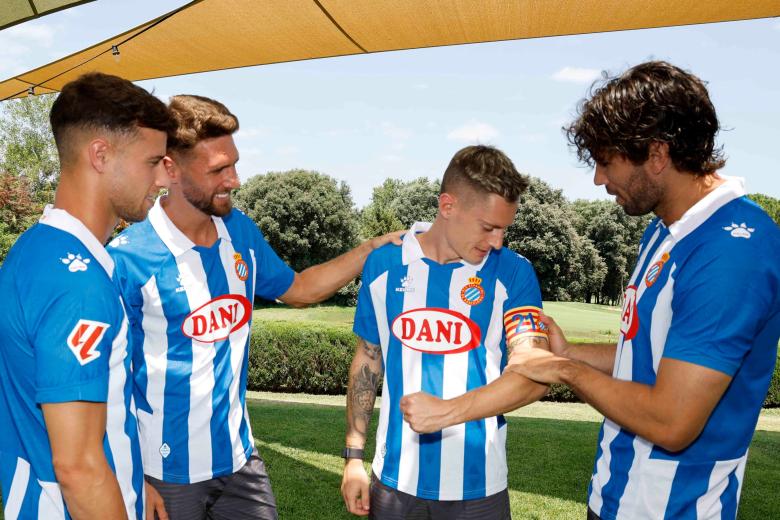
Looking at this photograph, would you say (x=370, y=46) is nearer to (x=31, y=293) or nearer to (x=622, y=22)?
(x=622, y=22)

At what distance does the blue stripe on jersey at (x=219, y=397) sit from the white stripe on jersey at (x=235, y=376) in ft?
0.06

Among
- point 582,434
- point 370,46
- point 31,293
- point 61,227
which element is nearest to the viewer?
point 31,293

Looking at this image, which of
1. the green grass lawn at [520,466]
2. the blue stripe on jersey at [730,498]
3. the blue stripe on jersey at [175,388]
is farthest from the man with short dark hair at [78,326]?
the green grass lawn at [520,466]

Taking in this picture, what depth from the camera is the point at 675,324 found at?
1654 millimetres

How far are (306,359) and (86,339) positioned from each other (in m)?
10.5

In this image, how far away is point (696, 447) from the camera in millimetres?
1760

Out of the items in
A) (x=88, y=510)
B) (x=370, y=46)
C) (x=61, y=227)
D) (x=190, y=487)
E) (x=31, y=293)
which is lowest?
(x=190, y=487)

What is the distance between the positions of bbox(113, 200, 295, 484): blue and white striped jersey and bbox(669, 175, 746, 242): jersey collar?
163 cm

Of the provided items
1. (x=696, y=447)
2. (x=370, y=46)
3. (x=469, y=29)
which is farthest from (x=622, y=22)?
(x=696, y=447)

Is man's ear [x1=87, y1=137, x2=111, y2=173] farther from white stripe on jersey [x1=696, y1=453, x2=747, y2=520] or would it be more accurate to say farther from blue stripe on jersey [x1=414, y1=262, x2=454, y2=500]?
white stripe on jersey [x1=696, y1=453, x2=747, y2=520]

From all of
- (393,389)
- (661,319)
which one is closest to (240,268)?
(393,389)

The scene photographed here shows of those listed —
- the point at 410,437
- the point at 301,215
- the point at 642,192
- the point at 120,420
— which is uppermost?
the point at 642,192

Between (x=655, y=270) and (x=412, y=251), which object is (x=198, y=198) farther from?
(x=655, y=270)

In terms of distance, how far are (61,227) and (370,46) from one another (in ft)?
14.1
